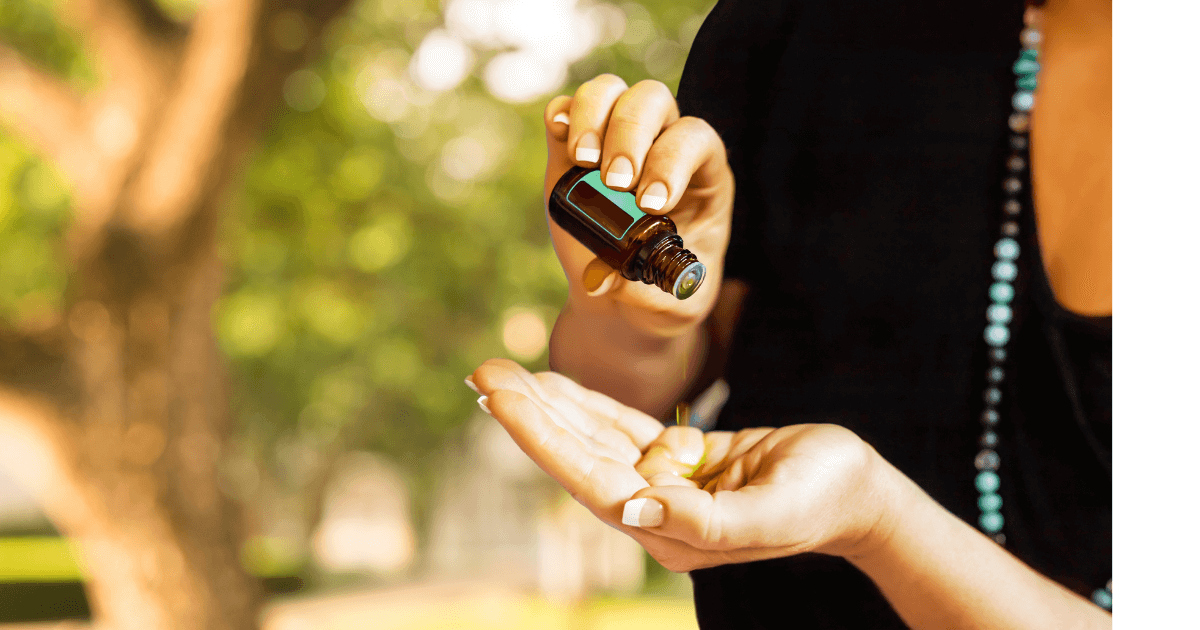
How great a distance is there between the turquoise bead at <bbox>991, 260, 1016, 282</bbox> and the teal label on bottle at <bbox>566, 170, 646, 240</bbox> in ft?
1.10

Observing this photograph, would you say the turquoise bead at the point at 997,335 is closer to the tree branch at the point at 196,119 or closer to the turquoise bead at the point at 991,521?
the turquoise bead at the point at 991,521

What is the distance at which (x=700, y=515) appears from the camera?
411 mm

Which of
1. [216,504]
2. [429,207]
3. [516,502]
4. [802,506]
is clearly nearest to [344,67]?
[429,207]

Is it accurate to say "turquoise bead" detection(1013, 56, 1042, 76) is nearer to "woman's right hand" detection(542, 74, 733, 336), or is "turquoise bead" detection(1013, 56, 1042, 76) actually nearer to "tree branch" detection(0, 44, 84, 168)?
"woman's right hand" detection(542, 74, 733, 336)

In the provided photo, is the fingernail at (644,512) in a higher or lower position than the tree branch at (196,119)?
lower

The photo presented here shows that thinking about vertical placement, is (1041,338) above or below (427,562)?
above

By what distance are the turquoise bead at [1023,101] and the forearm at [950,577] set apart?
33 centimetres

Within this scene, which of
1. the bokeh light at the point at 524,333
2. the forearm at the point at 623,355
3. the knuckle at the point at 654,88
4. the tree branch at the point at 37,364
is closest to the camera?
the knuckle at the point at 654,88

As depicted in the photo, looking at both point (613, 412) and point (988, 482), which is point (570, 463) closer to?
point (613, 412)

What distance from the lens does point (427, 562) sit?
10.1 meters

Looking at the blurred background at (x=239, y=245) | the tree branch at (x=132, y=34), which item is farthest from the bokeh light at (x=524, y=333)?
the tree branch at (x=132, y=34)

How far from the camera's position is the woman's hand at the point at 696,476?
0.42 metres

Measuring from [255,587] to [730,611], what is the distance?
239 centimetres
